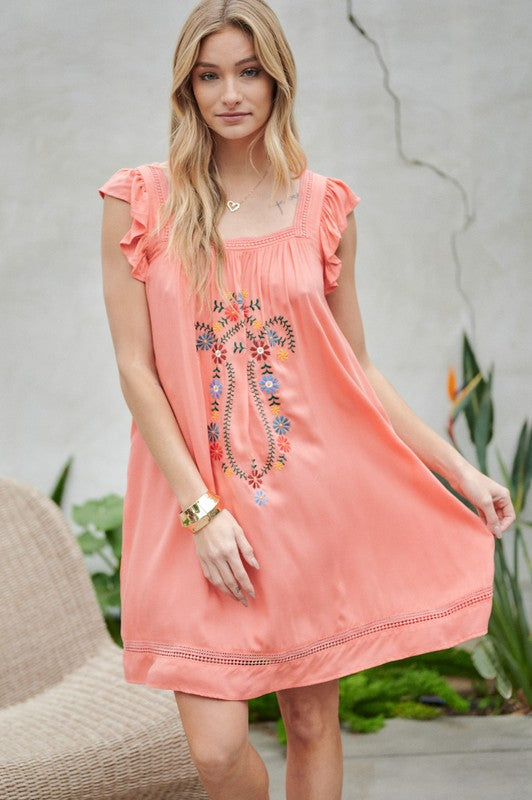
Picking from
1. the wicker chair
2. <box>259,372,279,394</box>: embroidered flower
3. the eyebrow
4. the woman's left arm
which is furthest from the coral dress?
the wicker chair

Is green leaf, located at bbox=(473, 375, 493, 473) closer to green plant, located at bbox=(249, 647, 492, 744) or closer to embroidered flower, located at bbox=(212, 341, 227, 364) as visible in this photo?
green plant, located at bbox=(249, 647, 492, 744)

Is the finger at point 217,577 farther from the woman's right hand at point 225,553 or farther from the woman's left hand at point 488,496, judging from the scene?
the woman's left hand at point 488,496

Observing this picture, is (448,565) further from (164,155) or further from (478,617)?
(164,155)

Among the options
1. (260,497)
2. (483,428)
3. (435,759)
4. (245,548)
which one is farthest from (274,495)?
(483,428)

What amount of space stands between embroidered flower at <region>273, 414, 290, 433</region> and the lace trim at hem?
1.43ft

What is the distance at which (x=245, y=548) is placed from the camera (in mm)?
2035

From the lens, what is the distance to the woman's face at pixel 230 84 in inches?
83.3

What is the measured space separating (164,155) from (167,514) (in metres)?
2.38

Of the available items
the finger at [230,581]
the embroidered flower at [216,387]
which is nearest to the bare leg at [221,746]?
the finger at [230,581]

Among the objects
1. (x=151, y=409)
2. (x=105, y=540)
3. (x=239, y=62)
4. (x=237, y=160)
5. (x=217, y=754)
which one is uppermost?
(x=239, y=62)

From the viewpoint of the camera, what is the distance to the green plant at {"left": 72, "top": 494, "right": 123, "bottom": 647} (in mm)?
4148

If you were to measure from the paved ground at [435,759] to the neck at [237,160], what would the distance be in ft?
6.71

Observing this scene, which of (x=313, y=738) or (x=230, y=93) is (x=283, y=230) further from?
(x=313, y=738)

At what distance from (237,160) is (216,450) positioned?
64cm
